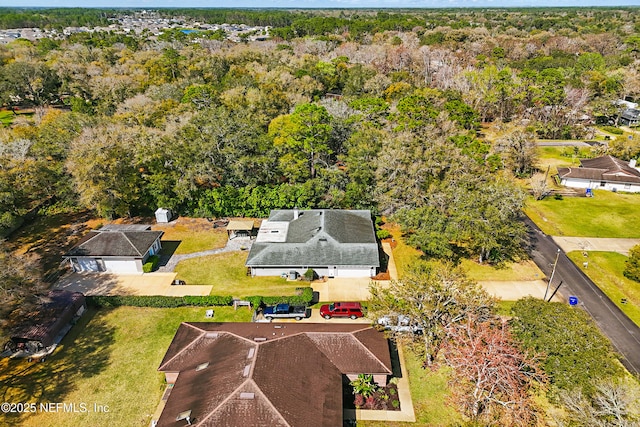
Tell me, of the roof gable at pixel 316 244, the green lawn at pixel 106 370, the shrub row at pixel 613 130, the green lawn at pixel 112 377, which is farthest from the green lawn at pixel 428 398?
the shrub row at pixel 613 130

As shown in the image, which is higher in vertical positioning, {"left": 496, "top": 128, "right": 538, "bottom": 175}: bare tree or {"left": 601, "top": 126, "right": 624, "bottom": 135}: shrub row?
{"left": 496, "top": 128, "right": 538, "bottom": 175}: bare tree

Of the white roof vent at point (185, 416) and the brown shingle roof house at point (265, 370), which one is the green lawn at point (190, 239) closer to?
the brown shingle roof house at point (265, 370)

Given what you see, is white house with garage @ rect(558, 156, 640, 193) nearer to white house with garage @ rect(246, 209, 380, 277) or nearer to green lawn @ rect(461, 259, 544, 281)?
green lawn @ rect(461, 259, 544, 281)

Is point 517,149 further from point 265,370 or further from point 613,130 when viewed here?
point 265,370

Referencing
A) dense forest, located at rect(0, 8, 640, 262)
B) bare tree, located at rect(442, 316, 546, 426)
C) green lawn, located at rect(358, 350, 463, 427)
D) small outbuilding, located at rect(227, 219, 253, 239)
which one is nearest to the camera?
bare tree, located at rect(442, 316, 546, 426)

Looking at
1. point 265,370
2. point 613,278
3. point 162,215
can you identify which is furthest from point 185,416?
point 613,278

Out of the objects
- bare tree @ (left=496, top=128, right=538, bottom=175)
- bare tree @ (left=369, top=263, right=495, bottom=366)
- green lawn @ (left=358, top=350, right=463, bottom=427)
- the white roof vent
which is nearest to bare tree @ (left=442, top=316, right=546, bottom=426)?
green lawn @ (left=358, top=350, right=463, bottom=427)

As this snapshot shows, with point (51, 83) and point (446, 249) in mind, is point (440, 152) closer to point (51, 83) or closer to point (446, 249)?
point (446, 249)
